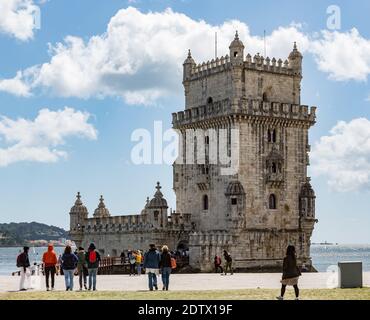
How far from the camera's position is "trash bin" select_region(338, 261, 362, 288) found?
131 ft

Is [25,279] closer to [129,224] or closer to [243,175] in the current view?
[243,175]

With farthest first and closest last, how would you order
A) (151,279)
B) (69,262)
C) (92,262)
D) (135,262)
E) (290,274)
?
(135,262)
(92,262)
(151,279)
(69,262)
(290,274)

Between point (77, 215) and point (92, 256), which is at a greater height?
point (77, 215)

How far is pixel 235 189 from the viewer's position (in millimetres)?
70312

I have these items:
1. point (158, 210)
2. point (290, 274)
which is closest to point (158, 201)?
point (158, 210)

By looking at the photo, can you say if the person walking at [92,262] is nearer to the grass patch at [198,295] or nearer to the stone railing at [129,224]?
the grass patch at [198,295]

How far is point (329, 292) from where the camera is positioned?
119 feet

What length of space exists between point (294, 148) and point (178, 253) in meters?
12.5

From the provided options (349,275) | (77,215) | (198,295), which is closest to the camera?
(198,295)

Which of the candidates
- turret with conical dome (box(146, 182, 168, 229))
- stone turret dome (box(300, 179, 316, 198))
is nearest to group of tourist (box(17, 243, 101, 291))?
turret with conical dome (box(146, 182, 168, 229))

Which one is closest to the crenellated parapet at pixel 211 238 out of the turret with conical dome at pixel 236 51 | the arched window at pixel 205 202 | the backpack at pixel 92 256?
the arched window at pixel 205 202

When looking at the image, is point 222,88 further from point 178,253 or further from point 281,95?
point 178,253

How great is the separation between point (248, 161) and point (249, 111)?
12.5 feet
